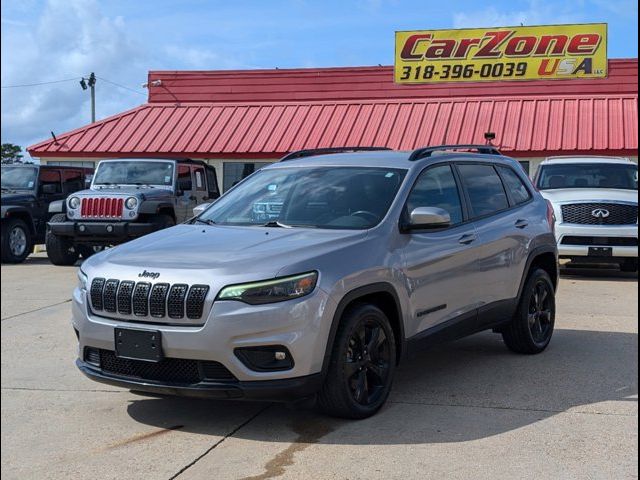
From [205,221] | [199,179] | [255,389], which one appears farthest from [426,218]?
[199,179]

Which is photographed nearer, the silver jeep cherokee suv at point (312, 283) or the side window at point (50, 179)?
the silver jeep cherokee suv at point (312, 283)

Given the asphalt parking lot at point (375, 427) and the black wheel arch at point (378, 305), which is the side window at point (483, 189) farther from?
the black wheel arch at point (378, 305)

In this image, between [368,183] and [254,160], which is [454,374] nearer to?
[368,183]

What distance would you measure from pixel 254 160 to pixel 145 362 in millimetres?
18738

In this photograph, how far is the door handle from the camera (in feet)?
19.9

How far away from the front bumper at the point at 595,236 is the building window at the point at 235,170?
1208 cm

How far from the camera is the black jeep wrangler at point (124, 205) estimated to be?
45.4 feet

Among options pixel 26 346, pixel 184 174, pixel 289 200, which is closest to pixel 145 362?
pixel 289 200

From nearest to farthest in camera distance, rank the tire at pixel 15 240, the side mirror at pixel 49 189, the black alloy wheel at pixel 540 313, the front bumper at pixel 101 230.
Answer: the black alloy wheel at pixel 540 313 < the front bumper at pixel 101 230 < the tire at pixel 15 240 < the side mirror at pixel 49 189

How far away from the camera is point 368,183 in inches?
232

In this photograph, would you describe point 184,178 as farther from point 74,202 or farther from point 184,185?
point 74,202

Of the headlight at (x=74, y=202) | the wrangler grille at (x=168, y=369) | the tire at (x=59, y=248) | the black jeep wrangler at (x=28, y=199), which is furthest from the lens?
the black jeep wrangler at (x=28, y=199)

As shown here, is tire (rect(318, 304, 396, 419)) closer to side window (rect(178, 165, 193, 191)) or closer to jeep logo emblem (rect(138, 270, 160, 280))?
jeep logo emblem (rect(138, 270, 160, 280))

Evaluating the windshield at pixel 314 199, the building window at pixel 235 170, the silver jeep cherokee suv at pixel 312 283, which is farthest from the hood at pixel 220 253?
the building window at pixel 235 170
